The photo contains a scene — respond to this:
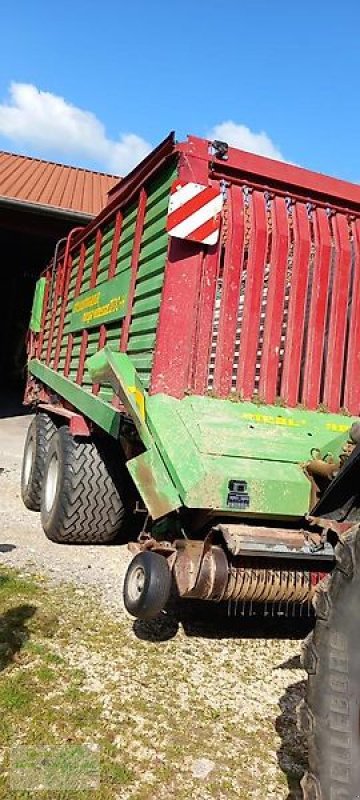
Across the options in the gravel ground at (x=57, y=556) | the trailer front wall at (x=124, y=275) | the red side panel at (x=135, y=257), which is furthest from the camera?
the gravel ground at (x=57, y=556)

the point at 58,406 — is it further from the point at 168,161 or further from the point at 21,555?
the point at 168,161

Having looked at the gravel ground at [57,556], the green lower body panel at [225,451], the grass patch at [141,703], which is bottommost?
the gravel ground at [57,556]

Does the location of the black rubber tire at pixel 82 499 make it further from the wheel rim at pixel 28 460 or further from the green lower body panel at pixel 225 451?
the green lower body panel at pixel 225 451

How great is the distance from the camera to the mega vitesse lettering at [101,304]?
4.39m

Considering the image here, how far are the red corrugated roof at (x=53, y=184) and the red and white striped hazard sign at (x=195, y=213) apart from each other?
26.5 ft

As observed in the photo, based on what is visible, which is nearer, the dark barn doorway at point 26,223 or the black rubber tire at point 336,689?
the black rubber tire at point 336,689

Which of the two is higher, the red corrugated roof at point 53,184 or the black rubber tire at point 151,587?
the red corrugated roof at point 53,184

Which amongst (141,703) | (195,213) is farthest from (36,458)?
(141,703)

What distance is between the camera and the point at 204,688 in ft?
10.3

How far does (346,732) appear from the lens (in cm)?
176

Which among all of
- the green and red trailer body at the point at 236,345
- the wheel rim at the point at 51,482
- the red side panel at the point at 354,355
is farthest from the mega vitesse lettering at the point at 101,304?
the red side panel at the point at 354,355

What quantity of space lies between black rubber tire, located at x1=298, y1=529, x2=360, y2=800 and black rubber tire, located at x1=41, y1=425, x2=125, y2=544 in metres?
3.27

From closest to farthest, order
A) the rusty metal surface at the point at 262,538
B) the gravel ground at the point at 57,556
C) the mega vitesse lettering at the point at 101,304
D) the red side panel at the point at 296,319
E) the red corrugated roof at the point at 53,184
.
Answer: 1. the rusty metal surface at the point at 262,538
2. the red side panel at the point at 296,319
3. the mega vitesse lettering at the point at 101,304
4. the gravel ground at the point at 57,556
5. the red corrugated roof at the point at 53,184

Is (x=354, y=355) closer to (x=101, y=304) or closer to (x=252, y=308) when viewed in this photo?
(x=252, y=308)
